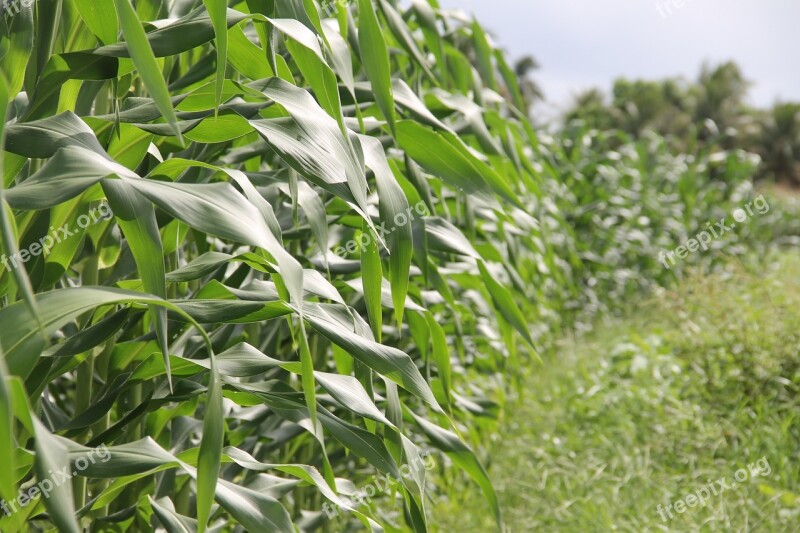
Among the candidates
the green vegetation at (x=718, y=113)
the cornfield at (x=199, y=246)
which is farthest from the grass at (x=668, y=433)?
the green vegetation at (x=718, y=113)

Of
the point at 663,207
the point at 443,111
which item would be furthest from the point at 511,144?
the point at 663,207

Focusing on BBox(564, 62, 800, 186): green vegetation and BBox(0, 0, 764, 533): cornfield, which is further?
BBox(564, 62, 800, 186): green vegetation

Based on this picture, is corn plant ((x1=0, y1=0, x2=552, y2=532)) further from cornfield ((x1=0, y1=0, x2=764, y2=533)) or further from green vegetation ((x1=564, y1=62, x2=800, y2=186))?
green vegetation ((x1=564, y1=62, x2=800, y2=186))

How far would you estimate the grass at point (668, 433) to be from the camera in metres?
1.78

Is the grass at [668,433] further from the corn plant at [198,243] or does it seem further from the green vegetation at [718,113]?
the green vegetation at [718,113]

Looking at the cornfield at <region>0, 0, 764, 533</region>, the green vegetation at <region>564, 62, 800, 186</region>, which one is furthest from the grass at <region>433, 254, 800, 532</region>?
the green vegetation at <region>564, 62, 800, 186</region>

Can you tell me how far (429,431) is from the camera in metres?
1.03

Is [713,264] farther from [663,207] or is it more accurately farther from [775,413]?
[775,413]

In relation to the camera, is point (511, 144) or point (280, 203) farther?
point (511, 144)

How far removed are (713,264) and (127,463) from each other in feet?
17.3

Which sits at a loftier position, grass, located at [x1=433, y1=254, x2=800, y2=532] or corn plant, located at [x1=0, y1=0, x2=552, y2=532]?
corn plant, located at [x1=0, y1=0, x2=552, y2=532]

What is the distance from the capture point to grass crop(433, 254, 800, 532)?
178 cm

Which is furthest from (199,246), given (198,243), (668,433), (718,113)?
(718,113)

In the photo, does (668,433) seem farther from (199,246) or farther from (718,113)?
(718,113)
